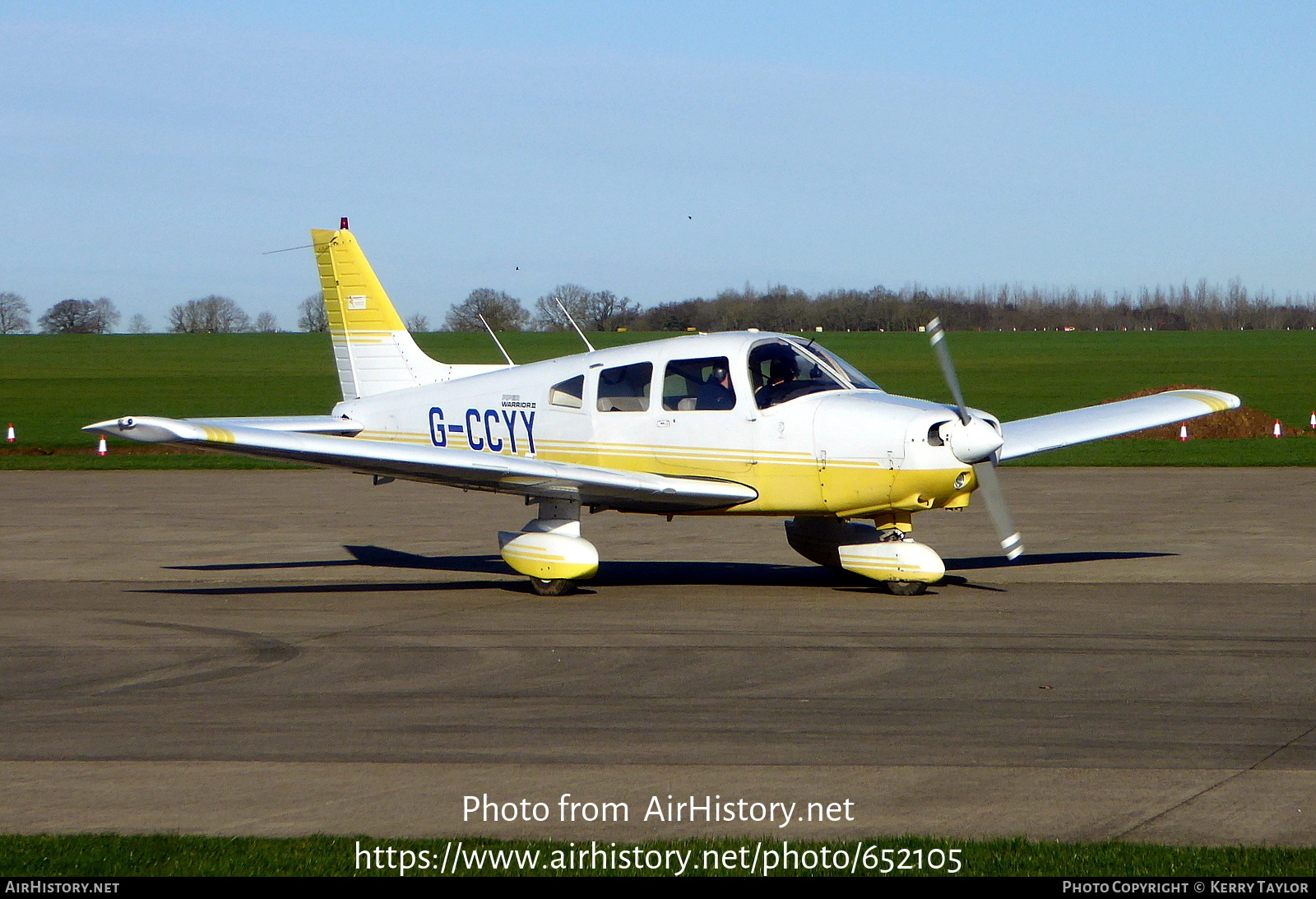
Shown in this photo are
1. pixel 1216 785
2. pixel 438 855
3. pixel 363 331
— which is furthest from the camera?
pixel 363 331

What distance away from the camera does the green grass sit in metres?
5.23

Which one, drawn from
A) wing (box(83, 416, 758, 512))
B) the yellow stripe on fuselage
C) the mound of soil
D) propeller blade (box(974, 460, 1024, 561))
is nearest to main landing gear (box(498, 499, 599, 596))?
wing (box(83, 416, 758, 512))

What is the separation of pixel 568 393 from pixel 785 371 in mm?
2244

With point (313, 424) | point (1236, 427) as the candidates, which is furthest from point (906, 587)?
point (1236, 427)

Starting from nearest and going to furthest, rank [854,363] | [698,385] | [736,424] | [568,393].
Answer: [736,424] → [698,385] → [568,393] → [854,363]

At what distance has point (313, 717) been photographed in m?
8.00

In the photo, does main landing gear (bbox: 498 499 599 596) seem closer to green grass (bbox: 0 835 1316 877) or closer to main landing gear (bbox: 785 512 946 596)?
main landing gear (bbox: 785 512 946 596)

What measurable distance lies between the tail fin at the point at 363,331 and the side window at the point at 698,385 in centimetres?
329

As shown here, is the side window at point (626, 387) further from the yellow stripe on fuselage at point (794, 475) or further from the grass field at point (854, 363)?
the grass field at point (854, 363)

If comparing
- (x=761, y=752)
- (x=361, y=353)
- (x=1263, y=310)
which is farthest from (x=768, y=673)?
(x=1263, y=310)

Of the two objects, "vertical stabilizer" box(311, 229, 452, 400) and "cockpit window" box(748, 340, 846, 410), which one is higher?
"vertical stabilizer" box(311, 229, 452, 400)

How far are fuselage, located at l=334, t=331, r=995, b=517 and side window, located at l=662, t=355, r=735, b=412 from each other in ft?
0.04

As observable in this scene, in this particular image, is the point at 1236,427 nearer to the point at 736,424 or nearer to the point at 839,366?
the point at 839,366

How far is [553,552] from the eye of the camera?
12.5 metres
